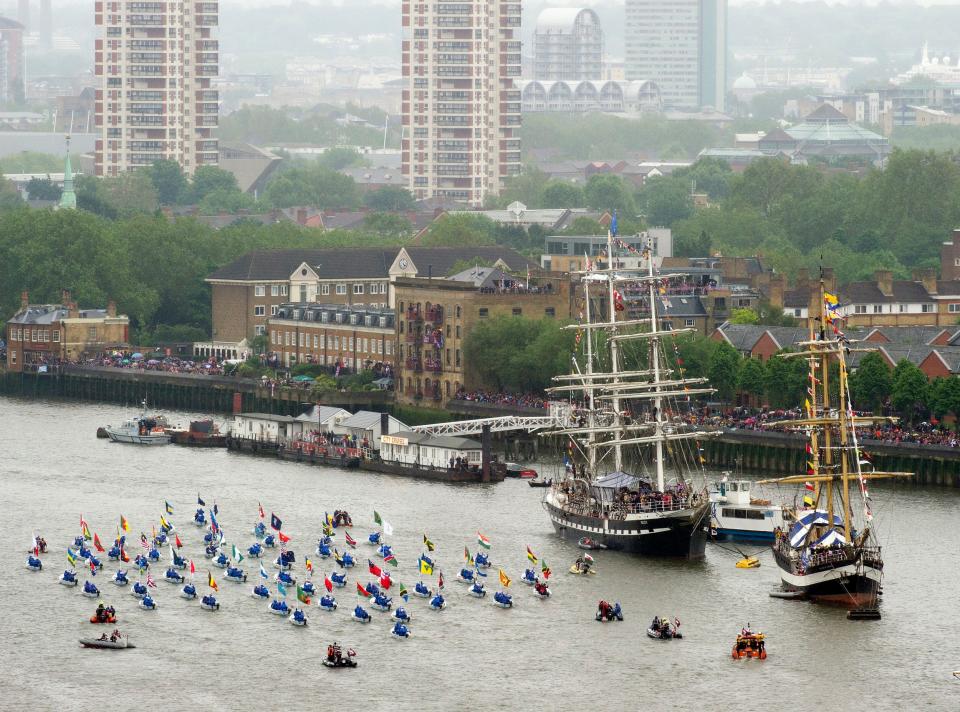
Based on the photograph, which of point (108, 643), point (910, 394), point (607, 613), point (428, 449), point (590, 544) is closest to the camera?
point (108, 643)

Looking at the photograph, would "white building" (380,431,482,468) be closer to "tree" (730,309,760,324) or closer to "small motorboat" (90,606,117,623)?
"tree" (730,309,760,324)

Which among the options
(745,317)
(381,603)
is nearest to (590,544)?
(381,603)

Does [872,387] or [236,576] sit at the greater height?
[872,387]

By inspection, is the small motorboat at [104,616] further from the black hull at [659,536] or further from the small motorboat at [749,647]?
the black hull at [659,536]

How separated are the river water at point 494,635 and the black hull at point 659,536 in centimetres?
87

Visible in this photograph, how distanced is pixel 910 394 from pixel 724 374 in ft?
47.3

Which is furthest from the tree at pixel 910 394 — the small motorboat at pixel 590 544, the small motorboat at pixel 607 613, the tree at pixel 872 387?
the small motorboat at pixel 607 613

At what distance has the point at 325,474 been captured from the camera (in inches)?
5487

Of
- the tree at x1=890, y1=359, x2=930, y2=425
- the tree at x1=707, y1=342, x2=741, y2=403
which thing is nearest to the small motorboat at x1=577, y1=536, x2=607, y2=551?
the tree at x1=890, y1=359, x2=930, y2=425

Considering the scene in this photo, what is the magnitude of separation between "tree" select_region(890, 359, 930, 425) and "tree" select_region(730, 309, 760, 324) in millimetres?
31891

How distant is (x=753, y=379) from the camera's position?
150 m

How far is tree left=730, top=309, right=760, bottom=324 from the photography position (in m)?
174

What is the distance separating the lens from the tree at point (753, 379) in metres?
150

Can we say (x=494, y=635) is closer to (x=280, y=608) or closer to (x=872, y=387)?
(x=280, y=608)
